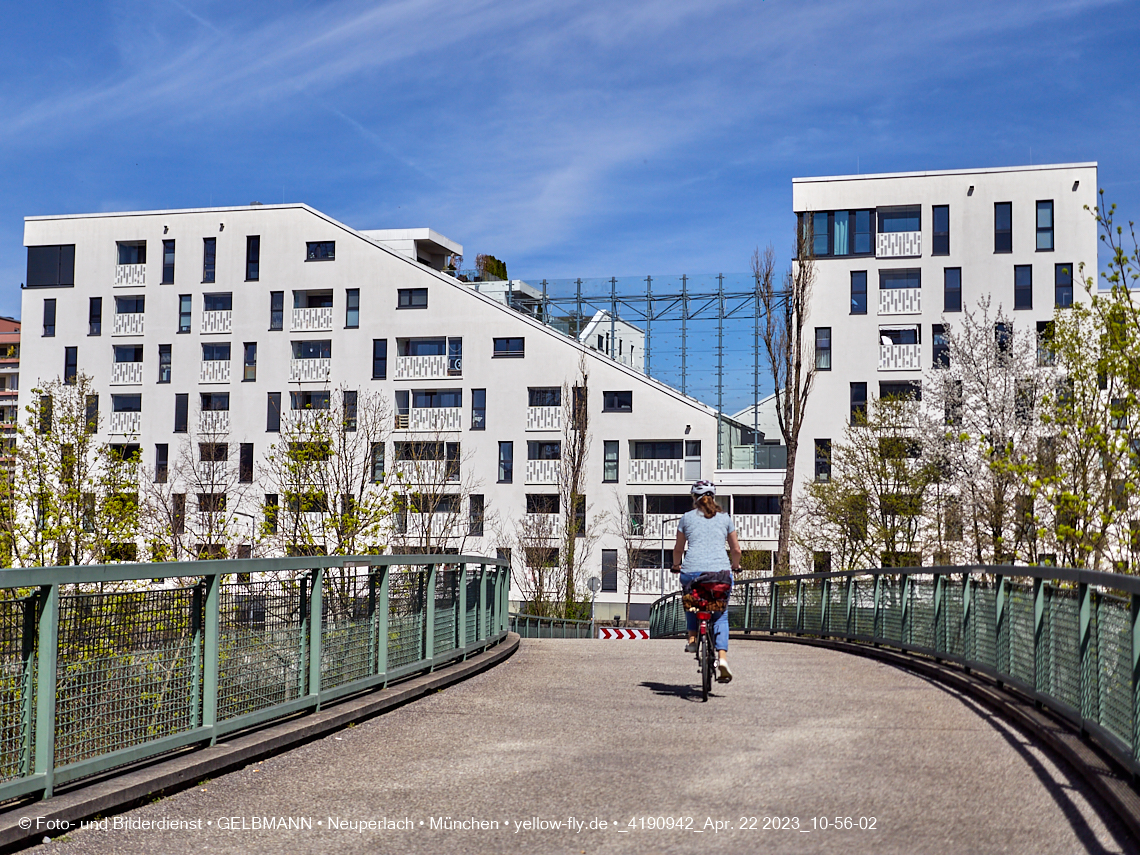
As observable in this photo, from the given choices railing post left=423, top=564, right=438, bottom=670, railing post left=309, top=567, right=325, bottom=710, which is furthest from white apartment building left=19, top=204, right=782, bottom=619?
railing post left=309, top=567, right=325, bottom=710

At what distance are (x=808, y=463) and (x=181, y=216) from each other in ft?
101

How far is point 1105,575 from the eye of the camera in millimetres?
6492

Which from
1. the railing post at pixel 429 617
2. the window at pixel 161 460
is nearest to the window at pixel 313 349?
the window at pixel 161 460

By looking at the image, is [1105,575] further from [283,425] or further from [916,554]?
[283,425]

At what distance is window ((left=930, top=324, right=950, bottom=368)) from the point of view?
50344 mm

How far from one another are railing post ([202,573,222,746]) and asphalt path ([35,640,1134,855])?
389mm

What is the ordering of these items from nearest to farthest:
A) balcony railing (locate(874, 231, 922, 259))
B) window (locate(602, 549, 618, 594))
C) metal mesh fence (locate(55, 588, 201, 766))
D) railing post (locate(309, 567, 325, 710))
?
metal mesh fence (locate(55, 588, 201, 766)), railing post (locate(309, 567, 325, 710)), balcony railing (locate(874, 231, 922, 259)), window (locate(602, 549, 618, 594))

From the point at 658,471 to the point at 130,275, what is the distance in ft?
86.8

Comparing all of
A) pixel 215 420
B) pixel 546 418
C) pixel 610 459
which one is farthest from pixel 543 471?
pixel 215 420

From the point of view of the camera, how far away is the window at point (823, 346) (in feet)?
177

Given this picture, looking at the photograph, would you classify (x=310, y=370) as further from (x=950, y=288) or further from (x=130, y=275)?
(x=950, y=288)

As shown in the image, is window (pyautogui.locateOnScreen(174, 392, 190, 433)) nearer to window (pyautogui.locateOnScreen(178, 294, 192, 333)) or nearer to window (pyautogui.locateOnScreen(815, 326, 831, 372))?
window (pyautogui.locateOnScreen(178, 294, 192, 333))

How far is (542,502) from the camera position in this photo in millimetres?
56625

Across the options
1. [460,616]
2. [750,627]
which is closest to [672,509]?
[750,627]
